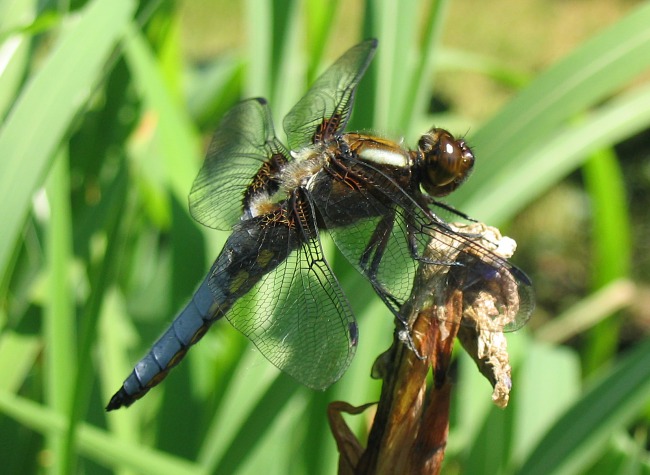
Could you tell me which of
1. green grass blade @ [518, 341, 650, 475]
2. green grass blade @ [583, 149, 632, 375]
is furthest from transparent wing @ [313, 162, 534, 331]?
green grass blade @ [583, 149, 632, 375]

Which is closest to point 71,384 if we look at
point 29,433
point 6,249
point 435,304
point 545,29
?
point 6,249

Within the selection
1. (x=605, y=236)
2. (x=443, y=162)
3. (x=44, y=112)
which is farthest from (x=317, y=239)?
(x=605, y=236)

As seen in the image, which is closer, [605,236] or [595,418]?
[595,418]

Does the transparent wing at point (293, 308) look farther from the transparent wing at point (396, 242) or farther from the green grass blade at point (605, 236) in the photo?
the green grass blade at point (605, 236)

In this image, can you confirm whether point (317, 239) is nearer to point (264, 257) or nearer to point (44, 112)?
point (264, 257)

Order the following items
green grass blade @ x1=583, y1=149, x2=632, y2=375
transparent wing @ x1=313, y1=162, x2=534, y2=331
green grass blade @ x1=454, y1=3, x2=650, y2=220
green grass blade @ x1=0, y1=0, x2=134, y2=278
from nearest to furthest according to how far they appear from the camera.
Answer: transparent wing @ x1=313, y1=162, x2=534, y2=331 < green grass blade @ x1=0, y1=0, x2=134, y2=278 < green grass blade @ x1=454, y1=3, x2=650, y2=220 < green grass blade @ x1=583, y1=149, x2=632, y2=375

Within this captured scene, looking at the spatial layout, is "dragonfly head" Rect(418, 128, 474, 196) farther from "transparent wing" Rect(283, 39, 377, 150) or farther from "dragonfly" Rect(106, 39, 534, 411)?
"transparent wing" Rect(283, 39, 377, 150)
